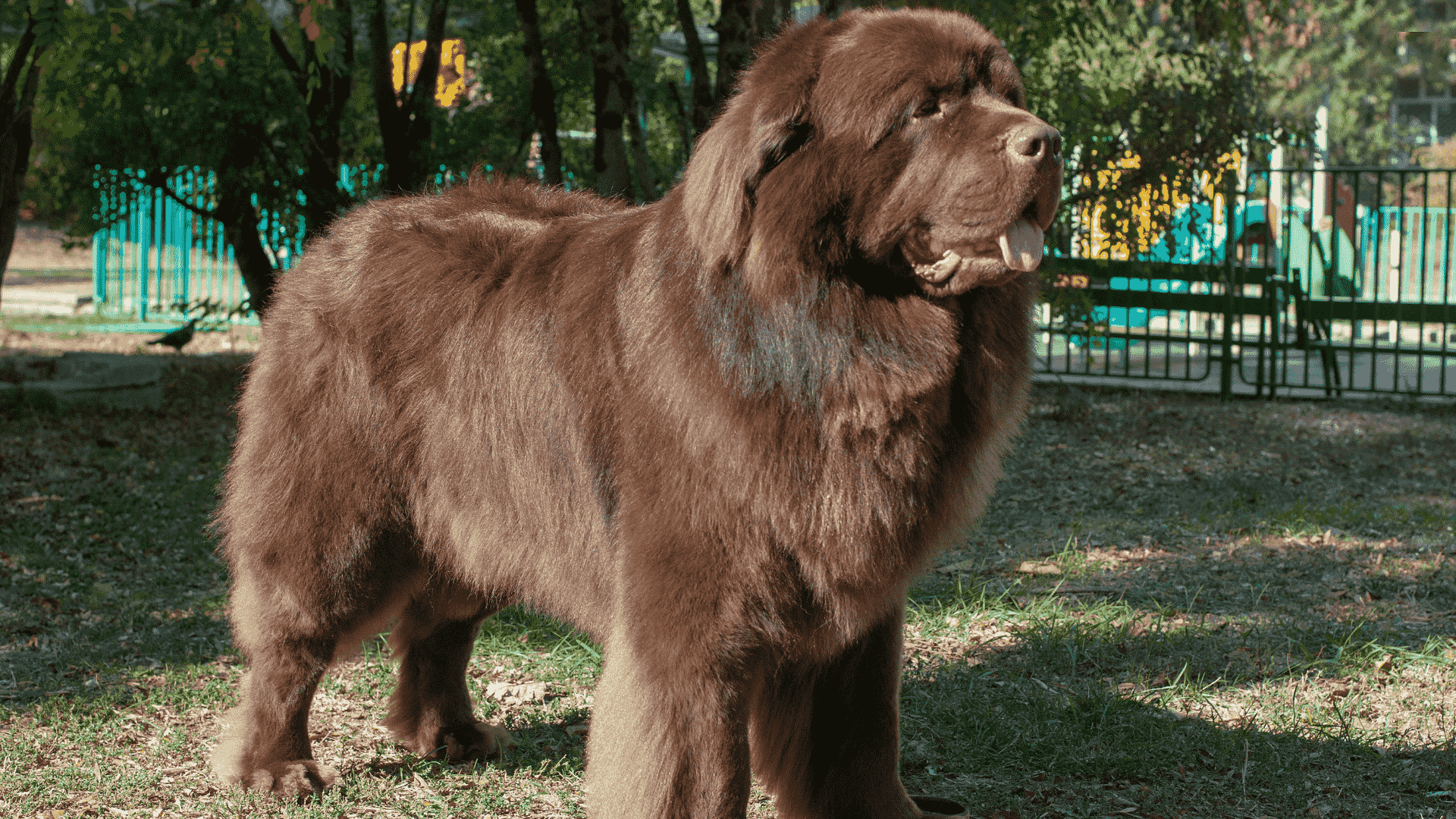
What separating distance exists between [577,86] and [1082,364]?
6.28 m

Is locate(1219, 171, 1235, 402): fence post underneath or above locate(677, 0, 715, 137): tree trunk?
underneath

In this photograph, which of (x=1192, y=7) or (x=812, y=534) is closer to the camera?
(x=812, y=534)

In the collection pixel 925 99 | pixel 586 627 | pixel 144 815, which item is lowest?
pixel 144 815

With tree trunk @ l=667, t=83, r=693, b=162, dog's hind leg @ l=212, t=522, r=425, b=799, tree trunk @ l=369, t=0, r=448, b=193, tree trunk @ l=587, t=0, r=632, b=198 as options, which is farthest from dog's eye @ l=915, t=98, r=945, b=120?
tree trunk @ l=369, t=0, r=448, b=193

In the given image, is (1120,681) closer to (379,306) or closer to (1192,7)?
(379,306)

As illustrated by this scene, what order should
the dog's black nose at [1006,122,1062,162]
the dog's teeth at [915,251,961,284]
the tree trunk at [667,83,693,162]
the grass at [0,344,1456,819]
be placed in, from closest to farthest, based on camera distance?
the dog's black nose at [1006,122,1062,162] → the dog's teeth at [915,251,961,284] → the grass at [0,344,1456,819] → the tree trunk at [667,83,693,162]

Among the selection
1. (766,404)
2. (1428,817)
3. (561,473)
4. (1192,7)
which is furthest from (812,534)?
(1192,7)

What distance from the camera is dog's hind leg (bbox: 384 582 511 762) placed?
3639 mm

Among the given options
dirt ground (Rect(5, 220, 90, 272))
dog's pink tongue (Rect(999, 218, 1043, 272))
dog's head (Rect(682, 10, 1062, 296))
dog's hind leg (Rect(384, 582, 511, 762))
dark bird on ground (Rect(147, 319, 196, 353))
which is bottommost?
dog's hind leg (Rect(384, 582, 511, 762))

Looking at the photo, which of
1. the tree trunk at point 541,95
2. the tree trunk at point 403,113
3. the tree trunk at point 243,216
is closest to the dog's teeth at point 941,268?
the tree trunk at point 541,95

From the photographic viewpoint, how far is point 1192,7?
8.46 metres

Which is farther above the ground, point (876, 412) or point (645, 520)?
point (876, 412)

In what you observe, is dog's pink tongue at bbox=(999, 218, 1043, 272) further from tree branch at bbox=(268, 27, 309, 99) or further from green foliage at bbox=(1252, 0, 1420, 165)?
green foliage at bbox=(1252, 0, 1420, 165)

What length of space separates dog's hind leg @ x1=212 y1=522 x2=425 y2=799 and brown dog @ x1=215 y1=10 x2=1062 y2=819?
0.01 meters
